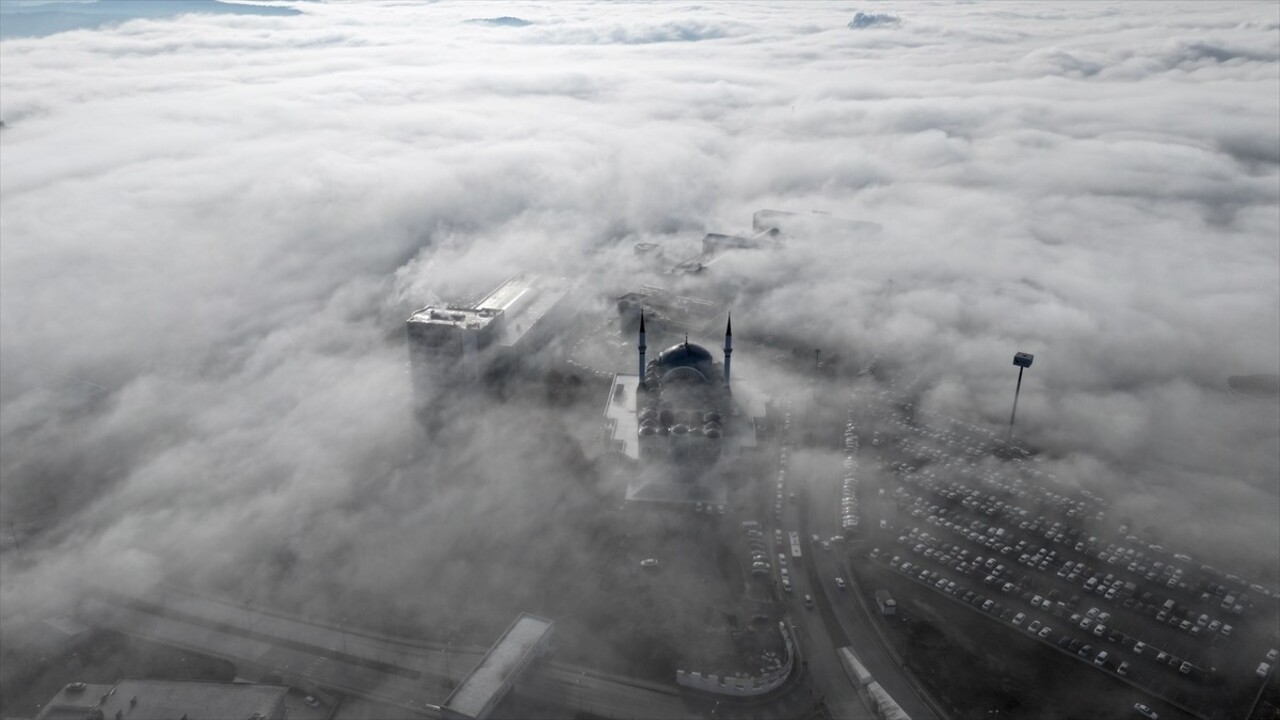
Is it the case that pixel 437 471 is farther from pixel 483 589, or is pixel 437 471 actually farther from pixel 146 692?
pixel 146 692

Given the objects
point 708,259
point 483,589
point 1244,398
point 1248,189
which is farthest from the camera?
point 1248,189

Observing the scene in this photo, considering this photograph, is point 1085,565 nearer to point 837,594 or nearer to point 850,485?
point 850,485

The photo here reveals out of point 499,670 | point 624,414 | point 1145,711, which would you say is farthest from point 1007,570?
point 499,670

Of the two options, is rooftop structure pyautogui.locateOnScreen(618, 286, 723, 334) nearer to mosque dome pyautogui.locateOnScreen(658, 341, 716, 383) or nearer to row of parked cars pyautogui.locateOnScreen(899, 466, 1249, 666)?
mosque dome pyautogui.locateOnScreen(658, 341, 716, 383)

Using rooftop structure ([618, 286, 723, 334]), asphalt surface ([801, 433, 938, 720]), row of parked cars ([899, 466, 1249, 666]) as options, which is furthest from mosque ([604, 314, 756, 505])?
rooftop structure ([618, 286, 723, 334])

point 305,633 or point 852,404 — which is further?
point 852,404

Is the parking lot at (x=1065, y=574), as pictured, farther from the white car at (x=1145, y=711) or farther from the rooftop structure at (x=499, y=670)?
the rooftop structure at (x=499, y=670)

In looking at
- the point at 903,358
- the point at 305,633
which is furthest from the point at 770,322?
the point at 305,633
